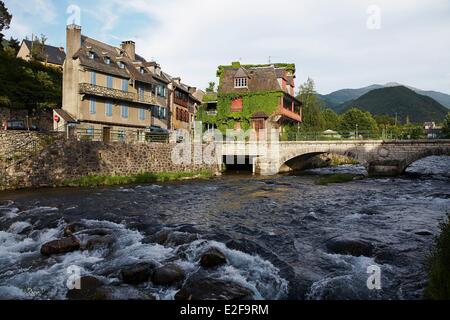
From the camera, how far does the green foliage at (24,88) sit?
128 ft

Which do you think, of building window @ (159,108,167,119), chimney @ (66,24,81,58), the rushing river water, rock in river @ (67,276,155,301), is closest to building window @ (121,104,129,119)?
building window @ (159,108,167,119)

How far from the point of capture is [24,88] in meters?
40.4

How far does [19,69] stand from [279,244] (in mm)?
43661

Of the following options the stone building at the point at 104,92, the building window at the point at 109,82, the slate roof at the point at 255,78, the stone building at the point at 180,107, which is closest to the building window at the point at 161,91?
the stone building at the point at 104,92

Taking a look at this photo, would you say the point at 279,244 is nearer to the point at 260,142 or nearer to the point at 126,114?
the point at 260,142

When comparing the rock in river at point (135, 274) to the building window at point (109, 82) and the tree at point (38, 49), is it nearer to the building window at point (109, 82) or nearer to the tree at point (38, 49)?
the building window at point (109, 82)

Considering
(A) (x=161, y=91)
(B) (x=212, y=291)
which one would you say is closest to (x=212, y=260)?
(B) (x=212, y=291)

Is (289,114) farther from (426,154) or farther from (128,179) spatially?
(128,179)

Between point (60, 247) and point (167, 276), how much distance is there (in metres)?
4.54

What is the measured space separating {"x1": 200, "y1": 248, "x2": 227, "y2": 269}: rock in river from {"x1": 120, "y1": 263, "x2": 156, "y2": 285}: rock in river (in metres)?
1.52

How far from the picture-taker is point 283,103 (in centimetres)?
4688

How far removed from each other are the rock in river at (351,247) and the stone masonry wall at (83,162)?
71.5 feet

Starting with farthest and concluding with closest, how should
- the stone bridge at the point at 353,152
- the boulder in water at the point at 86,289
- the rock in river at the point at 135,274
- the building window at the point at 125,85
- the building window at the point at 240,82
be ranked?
the building window at the point at 240,82 < the building window at the point at 125,85 < the stone bridge at the point at 353,152 < the rock in river at the point at 135,274 < the boulder in water at the point at 86,289
